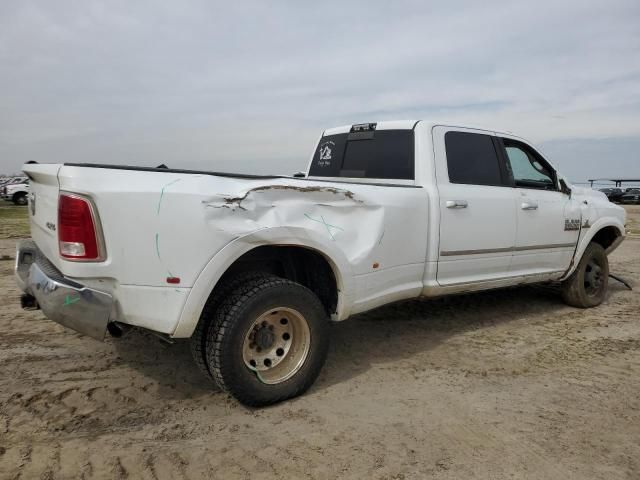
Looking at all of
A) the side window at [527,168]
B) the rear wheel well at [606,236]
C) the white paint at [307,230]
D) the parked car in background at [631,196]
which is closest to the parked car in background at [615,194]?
the parked car in background at [631,196]

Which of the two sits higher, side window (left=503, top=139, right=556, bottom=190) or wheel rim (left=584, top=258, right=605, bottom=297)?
side window (left=503, top=139, right=556, bottom=190)

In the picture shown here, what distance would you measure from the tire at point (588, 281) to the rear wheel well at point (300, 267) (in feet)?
11.1

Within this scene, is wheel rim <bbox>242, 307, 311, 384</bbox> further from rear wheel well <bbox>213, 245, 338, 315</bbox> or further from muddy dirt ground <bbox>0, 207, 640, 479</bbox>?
rear wheel well <bbox>213, 245, 338, 315</bbox>

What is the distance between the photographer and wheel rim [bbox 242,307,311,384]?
124 inches

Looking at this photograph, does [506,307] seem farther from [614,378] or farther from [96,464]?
[96,464]

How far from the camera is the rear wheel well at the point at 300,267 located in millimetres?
3393

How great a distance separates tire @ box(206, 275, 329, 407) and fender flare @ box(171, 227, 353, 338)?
7.7 inches

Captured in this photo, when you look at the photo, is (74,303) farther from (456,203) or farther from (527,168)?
(527,168)

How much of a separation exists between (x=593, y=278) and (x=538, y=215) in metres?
1.51

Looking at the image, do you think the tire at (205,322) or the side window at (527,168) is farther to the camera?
the side window at (527,168)

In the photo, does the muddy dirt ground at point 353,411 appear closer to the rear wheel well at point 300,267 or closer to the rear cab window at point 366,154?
the rear wheel well at point 300,267

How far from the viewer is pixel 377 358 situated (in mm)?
4098

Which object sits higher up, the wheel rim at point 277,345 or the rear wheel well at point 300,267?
Answer: the rear wheel well at point 300,267

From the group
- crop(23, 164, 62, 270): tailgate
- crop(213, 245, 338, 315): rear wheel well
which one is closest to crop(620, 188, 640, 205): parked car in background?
crop(213, 245, 338, 315): rear wheel well
